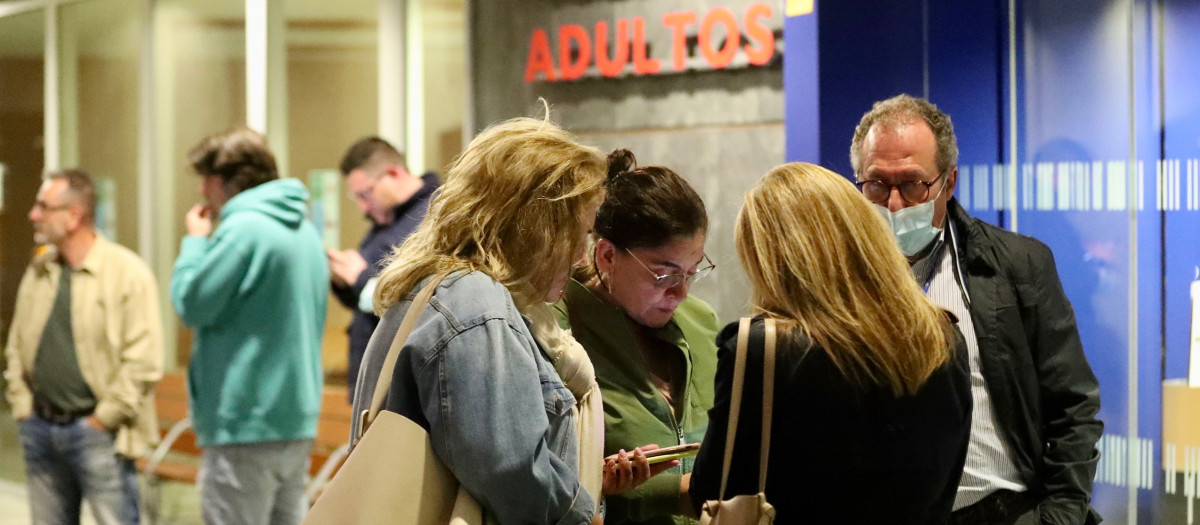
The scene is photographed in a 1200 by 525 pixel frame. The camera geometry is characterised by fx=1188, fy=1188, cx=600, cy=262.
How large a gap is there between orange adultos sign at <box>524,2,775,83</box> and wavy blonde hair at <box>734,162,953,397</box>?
136 inches

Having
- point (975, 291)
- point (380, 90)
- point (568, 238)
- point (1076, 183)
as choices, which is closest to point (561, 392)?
point (568, 238)

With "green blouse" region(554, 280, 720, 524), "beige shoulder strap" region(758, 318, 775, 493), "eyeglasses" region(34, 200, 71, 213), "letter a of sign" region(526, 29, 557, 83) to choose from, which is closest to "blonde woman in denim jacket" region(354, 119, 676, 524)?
"green blouse" region(554, 280, 720, 524)

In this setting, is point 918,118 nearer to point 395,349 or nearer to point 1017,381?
point 1017,381

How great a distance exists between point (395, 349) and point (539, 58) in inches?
185

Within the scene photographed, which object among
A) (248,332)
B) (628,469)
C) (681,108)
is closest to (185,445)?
(248,332)

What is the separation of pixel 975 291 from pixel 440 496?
1325 mm

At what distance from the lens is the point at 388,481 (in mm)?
1820

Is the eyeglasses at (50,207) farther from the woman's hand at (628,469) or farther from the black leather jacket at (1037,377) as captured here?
the black leather jacket at (1037,377)

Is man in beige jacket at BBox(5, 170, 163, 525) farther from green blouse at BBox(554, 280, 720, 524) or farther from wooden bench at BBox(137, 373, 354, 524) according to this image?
green blouse at BBox(554, 280, 720, 524)

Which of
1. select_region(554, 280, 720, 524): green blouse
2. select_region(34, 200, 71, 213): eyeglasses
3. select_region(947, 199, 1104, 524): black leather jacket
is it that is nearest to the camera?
select_region(554, 280, 720, 524): green blouse

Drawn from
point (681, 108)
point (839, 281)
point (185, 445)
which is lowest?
point (185, 445)

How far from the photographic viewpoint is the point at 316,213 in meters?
7.73

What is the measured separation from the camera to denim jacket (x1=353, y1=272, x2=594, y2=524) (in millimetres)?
1830

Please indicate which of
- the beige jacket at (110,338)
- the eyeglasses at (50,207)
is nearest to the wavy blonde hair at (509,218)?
the beige jacket at (110,338)
